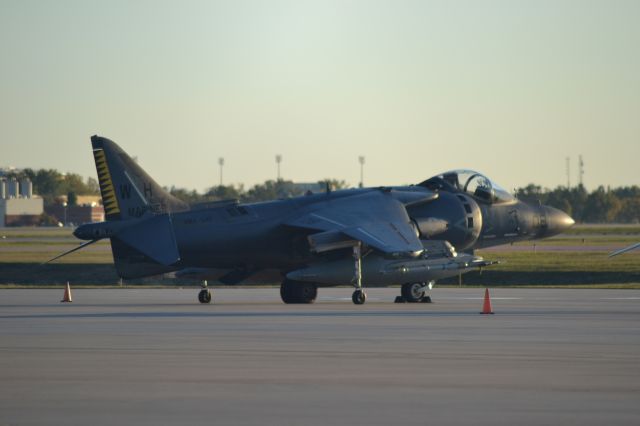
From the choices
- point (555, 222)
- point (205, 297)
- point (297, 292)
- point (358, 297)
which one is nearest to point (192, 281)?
point (205, 297)

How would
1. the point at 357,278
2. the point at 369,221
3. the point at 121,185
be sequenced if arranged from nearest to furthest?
the point at 121,185
the point at 357,278
the point at 369,221

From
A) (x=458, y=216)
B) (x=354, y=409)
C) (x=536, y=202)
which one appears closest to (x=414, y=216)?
(x=458, y=216)

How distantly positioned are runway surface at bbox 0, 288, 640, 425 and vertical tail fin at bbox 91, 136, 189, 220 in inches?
129

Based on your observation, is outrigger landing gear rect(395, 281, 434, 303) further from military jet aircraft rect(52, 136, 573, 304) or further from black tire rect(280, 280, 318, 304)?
black tire rect(280, 280, 318, 304)

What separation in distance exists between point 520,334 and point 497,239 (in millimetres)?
15762

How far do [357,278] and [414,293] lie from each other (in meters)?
1.93

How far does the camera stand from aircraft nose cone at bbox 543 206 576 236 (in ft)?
130

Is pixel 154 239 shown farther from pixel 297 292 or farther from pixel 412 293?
pixel 412 293

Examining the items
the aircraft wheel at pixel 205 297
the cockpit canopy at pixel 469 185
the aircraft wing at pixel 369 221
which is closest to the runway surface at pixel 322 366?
the aircraft wing at pixel 369 221

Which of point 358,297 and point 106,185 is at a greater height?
point 106,185

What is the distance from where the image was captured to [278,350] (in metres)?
19.6

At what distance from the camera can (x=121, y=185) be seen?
32.8 metres

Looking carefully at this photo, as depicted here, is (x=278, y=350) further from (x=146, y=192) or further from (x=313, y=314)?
(x=146, y=192)

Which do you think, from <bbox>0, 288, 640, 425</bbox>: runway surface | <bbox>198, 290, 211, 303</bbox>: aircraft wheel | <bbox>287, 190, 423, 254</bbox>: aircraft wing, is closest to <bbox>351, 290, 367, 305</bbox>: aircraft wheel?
<bbox>287, 190, 423, 254</bbox>: aircraft wing
